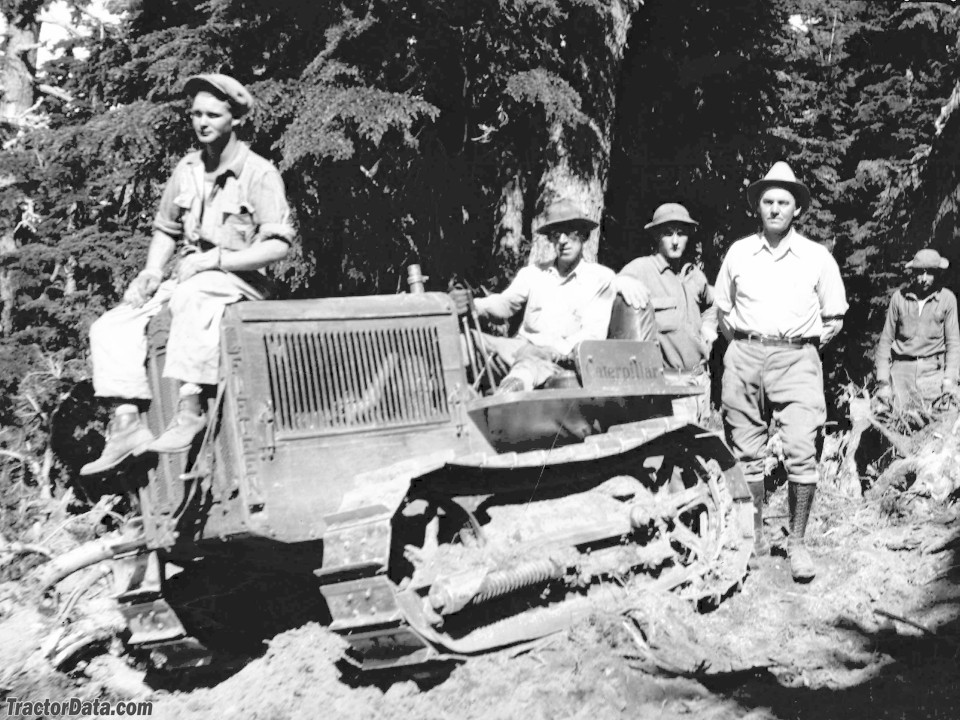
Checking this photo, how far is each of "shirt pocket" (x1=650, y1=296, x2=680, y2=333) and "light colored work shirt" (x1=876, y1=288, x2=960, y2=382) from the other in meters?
2.87

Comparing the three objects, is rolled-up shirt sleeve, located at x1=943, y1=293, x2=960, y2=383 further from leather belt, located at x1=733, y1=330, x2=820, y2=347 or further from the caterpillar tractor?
the caterpillar tractor

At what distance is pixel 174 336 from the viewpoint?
5.45 meters

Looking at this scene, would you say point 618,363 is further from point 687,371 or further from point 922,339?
point 922,339

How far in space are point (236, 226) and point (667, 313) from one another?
3589 mm

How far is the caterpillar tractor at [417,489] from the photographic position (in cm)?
527

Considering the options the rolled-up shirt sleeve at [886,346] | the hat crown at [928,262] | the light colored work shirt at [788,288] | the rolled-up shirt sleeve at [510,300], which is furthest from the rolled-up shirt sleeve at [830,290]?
the hat crown at [928,262]

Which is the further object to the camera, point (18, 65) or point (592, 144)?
point (18, 65)

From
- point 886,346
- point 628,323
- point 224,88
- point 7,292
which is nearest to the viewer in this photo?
point 224,88

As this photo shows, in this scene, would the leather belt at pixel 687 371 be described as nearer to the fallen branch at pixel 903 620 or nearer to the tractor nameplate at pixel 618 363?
the tractor nameplate at pixel 618 363

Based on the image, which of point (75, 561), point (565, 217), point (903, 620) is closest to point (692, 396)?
point (565, 217)

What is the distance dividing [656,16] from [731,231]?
8.73 feet

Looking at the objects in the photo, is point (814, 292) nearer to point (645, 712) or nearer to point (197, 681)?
point (645, 712)

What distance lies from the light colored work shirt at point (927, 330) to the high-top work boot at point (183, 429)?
687 centimetres

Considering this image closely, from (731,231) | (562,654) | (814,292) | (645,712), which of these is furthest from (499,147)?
(645,712)
